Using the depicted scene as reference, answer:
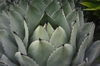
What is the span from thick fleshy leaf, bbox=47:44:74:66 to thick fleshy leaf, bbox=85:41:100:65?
0.15 m

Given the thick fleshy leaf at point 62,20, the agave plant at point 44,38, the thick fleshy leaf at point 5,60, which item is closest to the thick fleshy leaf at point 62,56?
the agave plant at point 44,38

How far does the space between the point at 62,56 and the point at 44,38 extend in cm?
13

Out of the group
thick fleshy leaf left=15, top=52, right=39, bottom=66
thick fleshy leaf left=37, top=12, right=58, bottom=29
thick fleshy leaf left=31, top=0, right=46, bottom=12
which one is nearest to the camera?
thick fleshy leaf left=15, top=52, right=39, bottom=66

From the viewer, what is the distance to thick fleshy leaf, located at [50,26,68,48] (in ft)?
3.45

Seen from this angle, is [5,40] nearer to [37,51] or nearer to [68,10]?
[37,51]

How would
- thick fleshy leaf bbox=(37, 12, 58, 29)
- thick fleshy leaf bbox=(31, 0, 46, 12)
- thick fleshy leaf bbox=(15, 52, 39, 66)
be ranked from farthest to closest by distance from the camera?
thick fleshy leaf bbox=(31, 0, 46, 12) → thick fleshy leaf bbox=(37, 12, 58, 29) → thick fleshy leaf bbox=(15, 52, 39, 66)

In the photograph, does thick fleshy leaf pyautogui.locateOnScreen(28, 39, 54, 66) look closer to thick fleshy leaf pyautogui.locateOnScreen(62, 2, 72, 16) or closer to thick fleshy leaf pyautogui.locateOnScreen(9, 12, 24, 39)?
thick fleshy leaf pyautogui.locateOnScreen(9, 12, 24, 39)

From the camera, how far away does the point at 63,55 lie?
1060 mm

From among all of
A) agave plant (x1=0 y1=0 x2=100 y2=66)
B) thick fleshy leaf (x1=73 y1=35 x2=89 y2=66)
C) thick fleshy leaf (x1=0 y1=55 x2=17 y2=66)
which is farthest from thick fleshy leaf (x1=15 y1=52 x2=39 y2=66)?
thick fleshy leaf (x1=73 y1=35 x2=89 y2=66)

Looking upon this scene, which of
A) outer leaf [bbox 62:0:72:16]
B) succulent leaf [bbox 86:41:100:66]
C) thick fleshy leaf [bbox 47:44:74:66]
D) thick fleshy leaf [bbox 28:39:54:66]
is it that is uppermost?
outer leaf [bbox 62:0:72:16]

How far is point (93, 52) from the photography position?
122 cm

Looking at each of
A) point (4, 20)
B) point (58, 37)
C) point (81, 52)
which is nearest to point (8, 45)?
point (4, 20)

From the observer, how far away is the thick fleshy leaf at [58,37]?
41.4 inches

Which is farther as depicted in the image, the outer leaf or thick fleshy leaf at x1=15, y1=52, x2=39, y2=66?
the outer leaf
